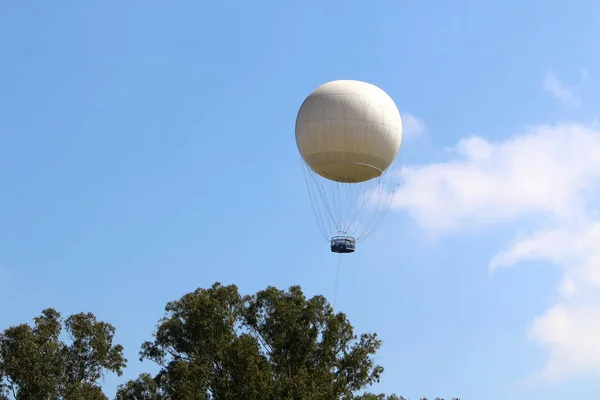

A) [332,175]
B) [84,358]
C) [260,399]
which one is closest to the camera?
A: [260,399]

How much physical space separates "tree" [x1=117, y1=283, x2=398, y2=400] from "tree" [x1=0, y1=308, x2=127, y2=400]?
247 centimetres

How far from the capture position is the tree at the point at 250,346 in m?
66.1

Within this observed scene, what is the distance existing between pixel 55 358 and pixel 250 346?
34.7 ft

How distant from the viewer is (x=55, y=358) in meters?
67.4

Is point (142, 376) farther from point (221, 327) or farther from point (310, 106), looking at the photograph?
point (310, 106)

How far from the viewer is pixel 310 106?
7200 cm

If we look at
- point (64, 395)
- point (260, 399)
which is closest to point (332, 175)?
point (260, 399)

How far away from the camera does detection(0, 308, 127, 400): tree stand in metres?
66.3

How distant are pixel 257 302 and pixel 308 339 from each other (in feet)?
12.3

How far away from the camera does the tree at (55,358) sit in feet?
218

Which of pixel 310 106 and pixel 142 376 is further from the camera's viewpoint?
pixel 310 106

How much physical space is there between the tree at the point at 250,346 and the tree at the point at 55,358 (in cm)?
247

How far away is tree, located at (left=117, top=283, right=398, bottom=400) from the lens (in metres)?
66.1

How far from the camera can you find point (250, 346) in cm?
6612
